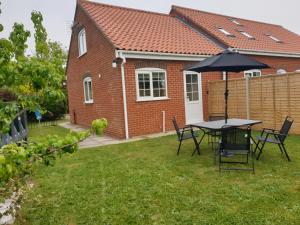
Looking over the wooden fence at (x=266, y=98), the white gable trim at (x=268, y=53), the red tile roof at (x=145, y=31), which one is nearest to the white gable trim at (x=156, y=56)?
the red tile roof at (x=145, y=31)

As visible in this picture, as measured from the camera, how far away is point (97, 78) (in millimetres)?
11656

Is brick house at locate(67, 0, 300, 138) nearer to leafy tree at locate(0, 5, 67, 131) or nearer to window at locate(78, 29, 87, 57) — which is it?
window at locate(78, 29, 87, 57)

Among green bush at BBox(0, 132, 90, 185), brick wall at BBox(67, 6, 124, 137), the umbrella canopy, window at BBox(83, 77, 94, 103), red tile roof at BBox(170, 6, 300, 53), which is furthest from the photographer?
red tile roof at BBox(170, 6, 300, 53)

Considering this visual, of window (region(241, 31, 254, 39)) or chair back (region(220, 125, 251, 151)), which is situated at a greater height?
window (region(241, 31, 254, 39))

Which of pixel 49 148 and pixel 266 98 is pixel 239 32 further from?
pixel 49 148

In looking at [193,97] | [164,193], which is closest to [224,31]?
[193,97]

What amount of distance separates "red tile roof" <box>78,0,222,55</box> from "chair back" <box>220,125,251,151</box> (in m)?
5.53

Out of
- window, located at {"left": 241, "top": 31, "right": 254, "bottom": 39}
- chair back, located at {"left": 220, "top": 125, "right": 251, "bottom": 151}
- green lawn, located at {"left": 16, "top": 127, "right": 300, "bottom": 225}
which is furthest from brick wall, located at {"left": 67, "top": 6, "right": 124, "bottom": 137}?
window, located at {"left": 241, "top": 31, "right": 254, "bottom": 39}

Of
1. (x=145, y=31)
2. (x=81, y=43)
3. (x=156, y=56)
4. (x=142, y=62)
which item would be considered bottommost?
(x=142, y=62)

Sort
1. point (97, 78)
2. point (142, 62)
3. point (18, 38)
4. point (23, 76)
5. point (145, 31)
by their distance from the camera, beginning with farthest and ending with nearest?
point (145, 31)
point (97, 78)
point (142, 62)
point (18, 38)
point (23, 76)

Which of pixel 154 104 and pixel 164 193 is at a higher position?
pixel 154 104

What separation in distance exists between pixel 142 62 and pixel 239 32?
8842 mm

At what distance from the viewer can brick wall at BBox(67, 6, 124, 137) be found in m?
10.1

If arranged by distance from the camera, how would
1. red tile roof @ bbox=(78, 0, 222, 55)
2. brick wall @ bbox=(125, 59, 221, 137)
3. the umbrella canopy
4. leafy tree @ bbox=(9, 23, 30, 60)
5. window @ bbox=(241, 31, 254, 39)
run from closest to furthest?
leafy tree @ bbox=(9, 23, 30, 60) → the umbrella canopy → brick wall @ bbox=(125, 59, 221, 137) → red tile roof @ bbox=(78, 0, 222, 55) → window @ bbox=(241, 31, 254, 39)
